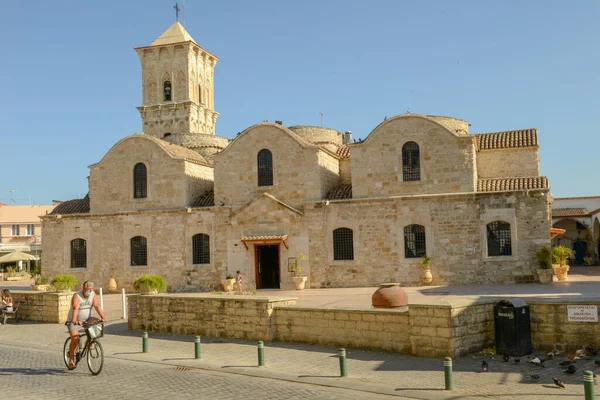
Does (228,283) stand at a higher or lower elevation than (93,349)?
higher

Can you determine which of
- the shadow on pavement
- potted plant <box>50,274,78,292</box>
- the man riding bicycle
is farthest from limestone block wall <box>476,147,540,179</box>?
the shadow on pavement

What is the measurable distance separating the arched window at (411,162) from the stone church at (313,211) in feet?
0.14

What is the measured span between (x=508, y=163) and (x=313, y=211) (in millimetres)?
9163

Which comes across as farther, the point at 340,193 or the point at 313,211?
the point at 340,193

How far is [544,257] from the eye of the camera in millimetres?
22484

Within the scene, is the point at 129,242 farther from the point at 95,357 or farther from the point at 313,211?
the point at 95,357

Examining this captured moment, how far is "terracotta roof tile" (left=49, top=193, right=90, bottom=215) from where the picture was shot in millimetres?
30969

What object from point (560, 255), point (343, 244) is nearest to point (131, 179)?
point (343, 244)

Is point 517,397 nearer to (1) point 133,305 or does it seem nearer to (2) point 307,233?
(1) point 133,305

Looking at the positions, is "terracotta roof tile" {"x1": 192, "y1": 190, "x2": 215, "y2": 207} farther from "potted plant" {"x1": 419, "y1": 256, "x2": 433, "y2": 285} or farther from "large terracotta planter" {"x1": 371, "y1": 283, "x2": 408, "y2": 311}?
"large terracotta planter" {"x1": 371, "y1": 283, "x2": 408, "y2": 311}

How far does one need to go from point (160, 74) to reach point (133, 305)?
1183 inches

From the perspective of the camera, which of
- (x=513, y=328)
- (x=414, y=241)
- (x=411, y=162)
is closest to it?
(x=513, y=328)

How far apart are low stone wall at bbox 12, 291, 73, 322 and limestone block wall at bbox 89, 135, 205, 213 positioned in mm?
10162

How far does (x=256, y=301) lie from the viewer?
44.0 feet
